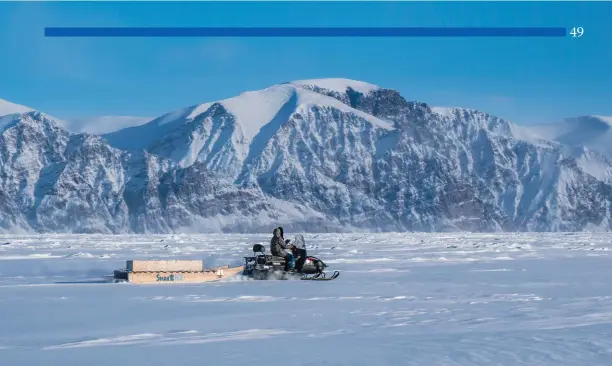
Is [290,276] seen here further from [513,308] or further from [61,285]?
[513,308]

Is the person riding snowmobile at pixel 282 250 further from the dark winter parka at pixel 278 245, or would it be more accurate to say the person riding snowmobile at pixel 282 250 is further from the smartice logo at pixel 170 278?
the smartice logo at pixel 170 278

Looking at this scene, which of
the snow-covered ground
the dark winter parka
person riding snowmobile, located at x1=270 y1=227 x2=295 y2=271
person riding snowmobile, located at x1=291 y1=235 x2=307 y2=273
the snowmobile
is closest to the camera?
the snow-covered ground

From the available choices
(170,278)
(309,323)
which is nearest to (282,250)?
(170,278)

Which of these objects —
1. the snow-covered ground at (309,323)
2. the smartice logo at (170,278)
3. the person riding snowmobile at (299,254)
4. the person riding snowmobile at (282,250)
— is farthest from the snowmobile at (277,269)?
the smartice logo at (170,278)

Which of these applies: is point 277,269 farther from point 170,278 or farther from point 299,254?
point 170,278

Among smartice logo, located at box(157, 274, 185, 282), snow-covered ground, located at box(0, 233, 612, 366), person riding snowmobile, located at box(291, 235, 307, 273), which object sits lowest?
snow-covered ground, located at box(0, 233, 612, 366)

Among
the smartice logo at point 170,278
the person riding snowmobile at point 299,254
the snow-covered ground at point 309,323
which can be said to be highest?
the person riding snowmobile at point 299,254

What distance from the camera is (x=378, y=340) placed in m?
16.5

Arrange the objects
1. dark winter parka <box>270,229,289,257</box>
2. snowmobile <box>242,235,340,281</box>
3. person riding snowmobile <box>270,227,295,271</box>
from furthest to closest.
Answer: snowmobile <box>242,235,340,281</box> < person riding snowmobile <box>270,227,295,271</box> < dark winter parka <box>270,229,289,257</box>

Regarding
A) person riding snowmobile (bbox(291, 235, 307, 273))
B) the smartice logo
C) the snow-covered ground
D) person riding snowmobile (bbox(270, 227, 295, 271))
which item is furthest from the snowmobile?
the smartice logo

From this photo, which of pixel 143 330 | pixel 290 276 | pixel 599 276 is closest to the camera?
pixel 143 330

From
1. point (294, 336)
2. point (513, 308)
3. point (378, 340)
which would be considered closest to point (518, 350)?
point (378, 340)

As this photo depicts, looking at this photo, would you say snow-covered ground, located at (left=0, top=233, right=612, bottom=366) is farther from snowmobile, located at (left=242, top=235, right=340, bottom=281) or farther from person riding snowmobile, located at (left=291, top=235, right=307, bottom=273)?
person riding snowmobile, located at (left=291, top=235, right=307, bottom=273)

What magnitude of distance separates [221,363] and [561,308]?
11.1m
